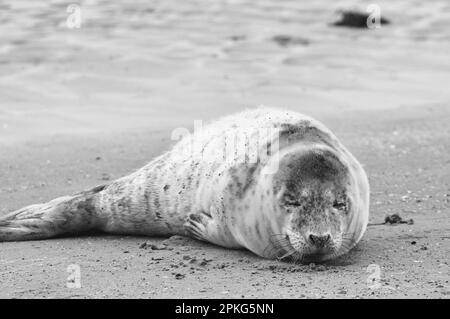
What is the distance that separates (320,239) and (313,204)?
181 mm

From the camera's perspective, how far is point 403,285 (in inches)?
177

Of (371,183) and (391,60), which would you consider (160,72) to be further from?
(371,183)

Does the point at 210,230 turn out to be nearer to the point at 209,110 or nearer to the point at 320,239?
the point at 320,239

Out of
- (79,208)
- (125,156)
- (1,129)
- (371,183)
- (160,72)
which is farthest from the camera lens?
(160,72)

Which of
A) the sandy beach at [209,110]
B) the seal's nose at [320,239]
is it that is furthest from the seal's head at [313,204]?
the sandy beach at [209,110]

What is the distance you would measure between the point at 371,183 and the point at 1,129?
354cm

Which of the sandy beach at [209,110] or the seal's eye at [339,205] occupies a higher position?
the seal's eye at [339,205]

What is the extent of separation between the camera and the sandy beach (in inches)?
187

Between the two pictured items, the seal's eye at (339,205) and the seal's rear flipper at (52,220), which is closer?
the seal's eye at (339,205)

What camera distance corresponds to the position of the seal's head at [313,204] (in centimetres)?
484

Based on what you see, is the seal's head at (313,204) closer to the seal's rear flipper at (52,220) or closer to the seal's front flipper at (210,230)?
the seal's front flipper at (210,230)

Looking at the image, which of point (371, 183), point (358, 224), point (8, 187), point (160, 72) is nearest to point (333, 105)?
point (160, 72)

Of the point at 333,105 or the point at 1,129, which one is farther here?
the point at 333,105

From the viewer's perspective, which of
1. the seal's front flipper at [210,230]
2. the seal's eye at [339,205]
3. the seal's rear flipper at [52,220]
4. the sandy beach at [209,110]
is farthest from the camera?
the seal's rear flipper at [52,220]
